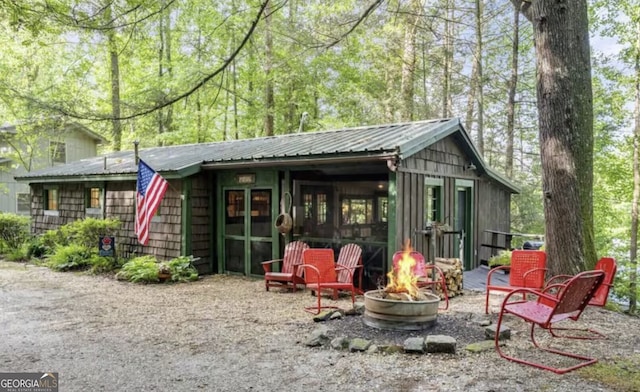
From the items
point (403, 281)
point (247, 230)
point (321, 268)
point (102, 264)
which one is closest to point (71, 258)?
point (102, 264)

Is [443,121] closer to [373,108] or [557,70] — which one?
[557,70]

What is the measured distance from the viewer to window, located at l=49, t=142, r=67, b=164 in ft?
66.5

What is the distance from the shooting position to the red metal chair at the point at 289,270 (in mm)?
7375

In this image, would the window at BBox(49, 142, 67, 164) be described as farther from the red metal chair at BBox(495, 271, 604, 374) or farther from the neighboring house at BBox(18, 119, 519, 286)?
the red metal chair at BBox(495, 271, 604, 374)

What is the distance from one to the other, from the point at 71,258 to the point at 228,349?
284 inches

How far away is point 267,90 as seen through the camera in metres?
17.7

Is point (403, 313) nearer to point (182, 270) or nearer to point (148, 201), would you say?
point (182, 270)

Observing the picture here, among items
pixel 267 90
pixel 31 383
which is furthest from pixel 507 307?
pixel 267 90

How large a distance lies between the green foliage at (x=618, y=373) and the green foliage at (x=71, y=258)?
380 inches

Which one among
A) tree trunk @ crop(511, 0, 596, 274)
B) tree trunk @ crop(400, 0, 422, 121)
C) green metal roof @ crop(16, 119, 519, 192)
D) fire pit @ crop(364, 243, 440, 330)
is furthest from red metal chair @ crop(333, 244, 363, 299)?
tree trunk @ crop(400, 0, 422, 121)

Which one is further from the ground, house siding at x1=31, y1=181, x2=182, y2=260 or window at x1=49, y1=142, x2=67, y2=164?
window at x1=49, y1=142, x2=67, y2=164

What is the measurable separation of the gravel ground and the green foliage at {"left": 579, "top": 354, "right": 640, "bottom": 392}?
105 millimetres

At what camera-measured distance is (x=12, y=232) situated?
42.3ft

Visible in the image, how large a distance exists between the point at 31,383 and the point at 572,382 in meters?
4.22
